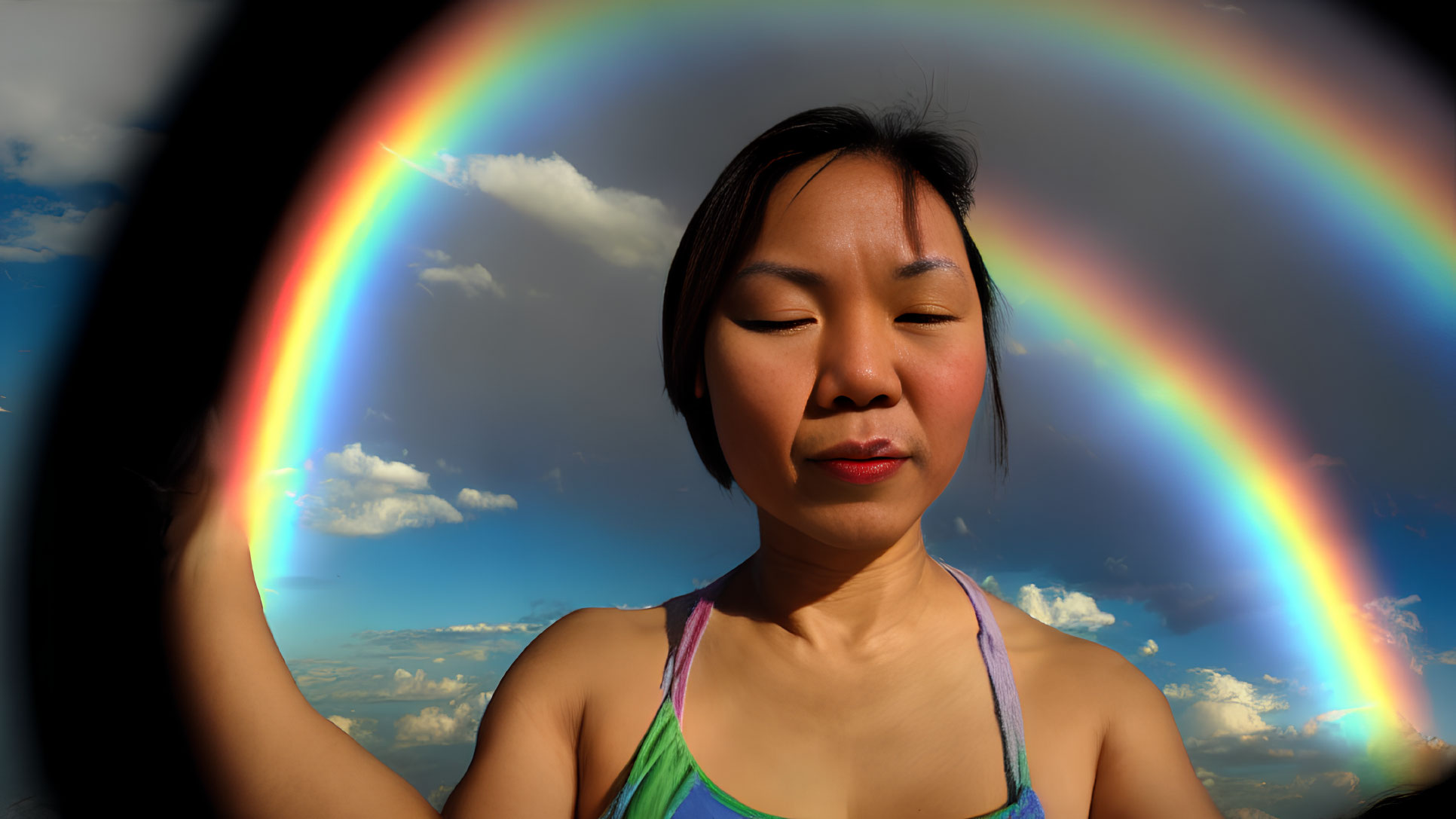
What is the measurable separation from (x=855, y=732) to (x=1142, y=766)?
57 cm

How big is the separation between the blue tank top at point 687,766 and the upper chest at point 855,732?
0.02 metres

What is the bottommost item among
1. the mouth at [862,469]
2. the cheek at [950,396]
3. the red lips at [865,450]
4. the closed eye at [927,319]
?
the mouth at [862,469]

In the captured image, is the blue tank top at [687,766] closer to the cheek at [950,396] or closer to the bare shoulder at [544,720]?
the bare shoulder at [544,720]

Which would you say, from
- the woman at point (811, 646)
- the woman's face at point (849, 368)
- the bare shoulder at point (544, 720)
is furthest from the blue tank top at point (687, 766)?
the woman's face at point (849, 368)

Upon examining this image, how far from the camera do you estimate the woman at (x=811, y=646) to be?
4.57 feet

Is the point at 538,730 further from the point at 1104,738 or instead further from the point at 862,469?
the point at 1104,738

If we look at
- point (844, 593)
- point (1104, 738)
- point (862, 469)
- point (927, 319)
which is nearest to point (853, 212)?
point (927, 319)

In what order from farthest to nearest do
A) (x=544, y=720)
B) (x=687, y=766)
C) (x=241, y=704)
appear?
(x=544, y=720), (x=687, y=766), (x=241, y=704)

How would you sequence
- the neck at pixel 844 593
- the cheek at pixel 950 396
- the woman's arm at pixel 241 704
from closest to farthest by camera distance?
the woman's arm at pixel 241 704 < the cheek at pixel 950 396 < the neck at pixel 844 593

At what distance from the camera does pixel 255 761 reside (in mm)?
1326

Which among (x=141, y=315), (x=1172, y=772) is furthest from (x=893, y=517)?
(x=141, y=315)

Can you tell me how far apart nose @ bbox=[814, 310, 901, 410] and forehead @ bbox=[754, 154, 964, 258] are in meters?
0.16

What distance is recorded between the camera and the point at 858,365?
136cm

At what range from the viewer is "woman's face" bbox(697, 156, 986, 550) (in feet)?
4.61
